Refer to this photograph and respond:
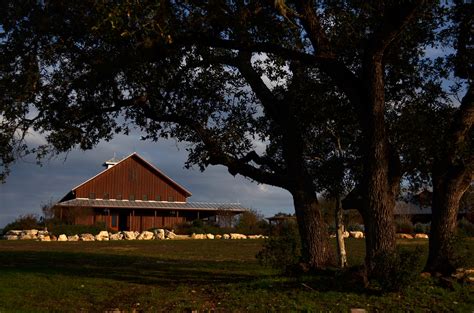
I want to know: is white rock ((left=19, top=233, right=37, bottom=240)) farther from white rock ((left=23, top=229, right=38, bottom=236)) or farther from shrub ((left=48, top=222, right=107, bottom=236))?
shrub ((left=48, top=222, right=107, bottom=236))

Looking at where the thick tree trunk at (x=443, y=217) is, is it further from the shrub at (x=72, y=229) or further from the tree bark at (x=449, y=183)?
the shrub at (x=72, y=229)

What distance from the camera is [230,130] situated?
16.7 metres

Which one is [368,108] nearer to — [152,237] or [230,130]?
[230,130]

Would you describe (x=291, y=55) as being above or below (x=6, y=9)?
below

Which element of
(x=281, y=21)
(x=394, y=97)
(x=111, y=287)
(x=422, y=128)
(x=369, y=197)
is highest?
(x=281, y=21)

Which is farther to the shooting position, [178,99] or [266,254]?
[178,99]

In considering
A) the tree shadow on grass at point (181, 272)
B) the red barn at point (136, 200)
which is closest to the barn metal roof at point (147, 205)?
the red barn at point (136, 200)

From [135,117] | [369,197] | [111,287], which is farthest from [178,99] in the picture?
[369,197]

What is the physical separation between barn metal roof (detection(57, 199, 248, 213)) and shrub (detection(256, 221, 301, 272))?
42.8 meters

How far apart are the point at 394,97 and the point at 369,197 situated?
4.13 m

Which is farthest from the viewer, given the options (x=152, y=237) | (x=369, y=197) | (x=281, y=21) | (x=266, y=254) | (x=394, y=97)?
(x=152, y=237)

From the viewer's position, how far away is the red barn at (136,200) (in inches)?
2326

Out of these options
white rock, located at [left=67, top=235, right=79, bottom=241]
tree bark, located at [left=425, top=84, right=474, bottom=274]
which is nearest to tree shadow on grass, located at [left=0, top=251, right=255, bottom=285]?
tree bark, located at [left=425, top=84, right=474, bottom=274]

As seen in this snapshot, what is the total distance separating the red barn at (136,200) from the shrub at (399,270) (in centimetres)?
4723
